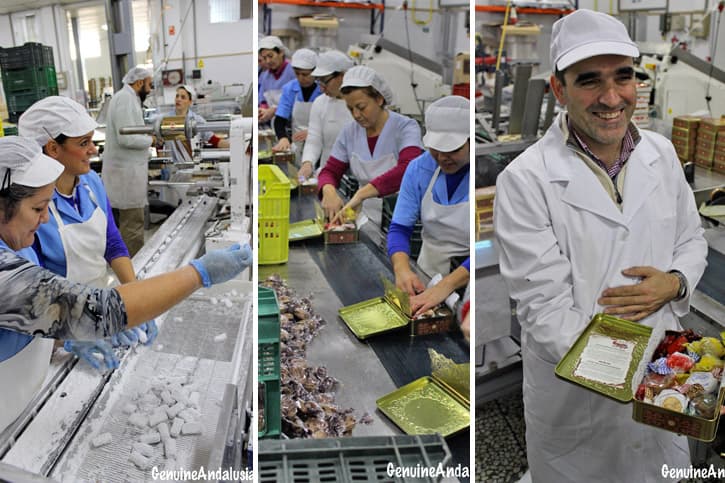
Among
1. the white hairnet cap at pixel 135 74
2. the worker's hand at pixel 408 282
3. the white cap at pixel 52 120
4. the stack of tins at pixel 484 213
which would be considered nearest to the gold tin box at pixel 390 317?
the worker's hand at pixel 408 282

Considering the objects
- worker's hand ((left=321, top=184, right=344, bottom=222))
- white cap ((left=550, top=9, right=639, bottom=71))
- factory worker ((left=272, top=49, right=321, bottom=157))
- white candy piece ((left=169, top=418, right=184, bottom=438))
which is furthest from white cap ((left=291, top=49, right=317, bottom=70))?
white candy piece ((left=169, top=418, right=184, bottom=438))

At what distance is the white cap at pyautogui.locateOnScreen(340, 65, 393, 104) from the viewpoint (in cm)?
170

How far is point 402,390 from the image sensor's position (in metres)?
1.56

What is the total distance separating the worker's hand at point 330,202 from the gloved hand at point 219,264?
1.29ft

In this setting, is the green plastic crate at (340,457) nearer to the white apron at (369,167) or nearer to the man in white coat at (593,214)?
the man in white coat at (593,214)

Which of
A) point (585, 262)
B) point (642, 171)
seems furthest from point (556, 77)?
point (585, 262)

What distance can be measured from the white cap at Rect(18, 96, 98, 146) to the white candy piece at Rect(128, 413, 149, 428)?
0.71 m

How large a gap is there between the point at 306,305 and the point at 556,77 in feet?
3.03

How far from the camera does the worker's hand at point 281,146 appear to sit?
180cm

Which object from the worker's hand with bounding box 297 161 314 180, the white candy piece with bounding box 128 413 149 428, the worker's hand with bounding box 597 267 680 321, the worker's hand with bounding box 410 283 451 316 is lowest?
the white candy piece with bounding box 128 413 149 428

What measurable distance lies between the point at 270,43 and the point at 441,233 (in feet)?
2.43

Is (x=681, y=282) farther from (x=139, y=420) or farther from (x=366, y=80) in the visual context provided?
(x=139, y=420)

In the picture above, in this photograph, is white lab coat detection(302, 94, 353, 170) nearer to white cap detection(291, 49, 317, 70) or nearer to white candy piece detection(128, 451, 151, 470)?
white cap detection(291, 49, 317, 70)

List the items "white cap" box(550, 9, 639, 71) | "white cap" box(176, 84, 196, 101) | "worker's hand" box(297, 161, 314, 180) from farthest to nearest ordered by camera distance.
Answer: "white cap" box(176, 84, 196, 101)
"worker's hand" box(297, 161, 314, 180)
"white cap" box(550, 9, 639, 71)
